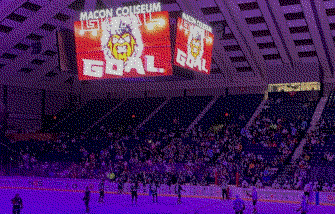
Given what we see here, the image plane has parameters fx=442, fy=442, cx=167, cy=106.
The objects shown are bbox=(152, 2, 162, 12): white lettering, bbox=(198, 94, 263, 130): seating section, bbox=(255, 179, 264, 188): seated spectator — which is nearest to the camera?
bbox=(152, 2, 162, 12): white lettering

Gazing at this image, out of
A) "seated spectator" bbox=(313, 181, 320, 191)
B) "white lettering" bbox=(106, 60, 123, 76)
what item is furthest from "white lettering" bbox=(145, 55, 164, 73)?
"seated spectator" bbox=(313, 181, 320, 191)

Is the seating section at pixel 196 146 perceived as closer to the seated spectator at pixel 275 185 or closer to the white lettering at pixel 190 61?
the seated spectator at pixel 275 185

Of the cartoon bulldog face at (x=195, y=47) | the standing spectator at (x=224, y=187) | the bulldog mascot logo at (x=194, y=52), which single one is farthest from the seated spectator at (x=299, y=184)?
the cartoon bulldog face at (x=195, y=47)

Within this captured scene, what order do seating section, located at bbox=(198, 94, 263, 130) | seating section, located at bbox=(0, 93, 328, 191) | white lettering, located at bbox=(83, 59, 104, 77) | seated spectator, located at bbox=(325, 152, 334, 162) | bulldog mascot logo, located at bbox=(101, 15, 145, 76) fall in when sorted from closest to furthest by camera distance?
bulldog mascot logo, located at bbox=(101, 15, 145, 76)
white lettering, located at bbox=(83, 59, 104, 77)
seated spectator, located at bbox=(325, 152, 334, 162)
seating section, located at bbox=(0, 93, 328, 191)
seating section, located at bbox=(198, 94, 263, 130)

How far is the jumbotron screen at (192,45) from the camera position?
26.0 m

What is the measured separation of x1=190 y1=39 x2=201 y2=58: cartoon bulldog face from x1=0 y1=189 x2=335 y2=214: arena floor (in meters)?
9.41

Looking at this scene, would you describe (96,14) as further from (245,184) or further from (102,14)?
(245,184)

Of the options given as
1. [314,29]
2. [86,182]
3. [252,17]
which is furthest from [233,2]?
[86,182]

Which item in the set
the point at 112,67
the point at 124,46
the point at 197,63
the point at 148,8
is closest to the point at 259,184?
the point at 197,63

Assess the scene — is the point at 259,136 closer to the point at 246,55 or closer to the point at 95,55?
the point at 246,55

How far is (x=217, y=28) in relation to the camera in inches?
1540

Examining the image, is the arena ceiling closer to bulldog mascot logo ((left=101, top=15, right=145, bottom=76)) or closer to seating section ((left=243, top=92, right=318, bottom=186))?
seating section ((left=243, top=92, right=318, bottom=186))

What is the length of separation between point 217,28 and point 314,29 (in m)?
8.21

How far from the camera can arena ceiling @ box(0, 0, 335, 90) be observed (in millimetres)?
36344
